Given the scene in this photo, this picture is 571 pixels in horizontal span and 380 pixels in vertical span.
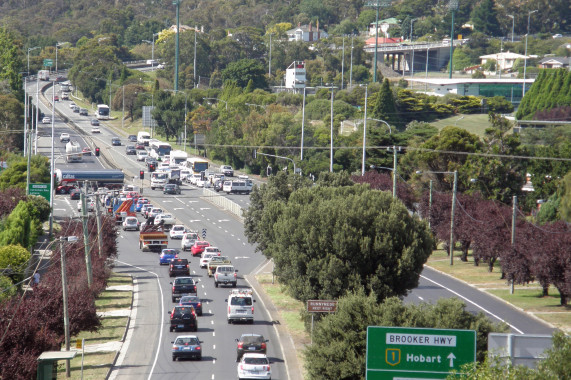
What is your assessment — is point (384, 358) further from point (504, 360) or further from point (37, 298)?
point (37, 298)

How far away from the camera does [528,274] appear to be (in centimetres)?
5500

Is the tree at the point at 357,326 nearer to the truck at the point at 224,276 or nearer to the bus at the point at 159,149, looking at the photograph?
the truck at the point at 224,276

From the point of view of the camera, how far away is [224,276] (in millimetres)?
60562

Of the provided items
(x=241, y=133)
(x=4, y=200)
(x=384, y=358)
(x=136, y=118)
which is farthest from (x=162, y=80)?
(x=384, y=358)

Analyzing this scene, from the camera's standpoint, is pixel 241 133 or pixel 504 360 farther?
pixel 241 133

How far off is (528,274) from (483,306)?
435 cm

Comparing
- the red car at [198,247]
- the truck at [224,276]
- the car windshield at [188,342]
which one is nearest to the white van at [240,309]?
the car windshield at [188,342]

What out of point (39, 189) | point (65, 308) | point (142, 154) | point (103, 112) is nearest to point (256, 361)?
point (65, 308)

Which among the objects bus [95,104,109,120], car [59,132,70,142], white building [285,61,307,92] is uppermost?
white building [285,61,307,92]

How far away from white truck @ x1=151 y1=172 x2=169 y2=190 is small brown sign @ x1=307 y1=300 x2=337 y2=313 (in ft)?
240

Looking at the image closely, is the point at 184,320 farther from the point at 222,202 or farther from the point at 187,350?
the point at 222,202

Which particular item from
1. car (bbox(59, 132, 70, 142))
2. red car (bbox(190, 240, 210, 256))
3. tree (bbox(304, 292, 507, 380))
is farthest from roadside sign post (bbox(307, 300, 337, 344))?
car (bbox(59, 132, 70, 142))

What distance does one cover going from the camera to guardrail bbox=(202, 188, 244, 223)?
94.2m

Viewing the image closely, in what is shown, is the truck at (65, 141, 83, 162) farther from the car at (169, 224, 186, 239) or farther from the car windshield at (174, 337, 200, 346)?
the car windshield at (174, 337, 200, 346)
